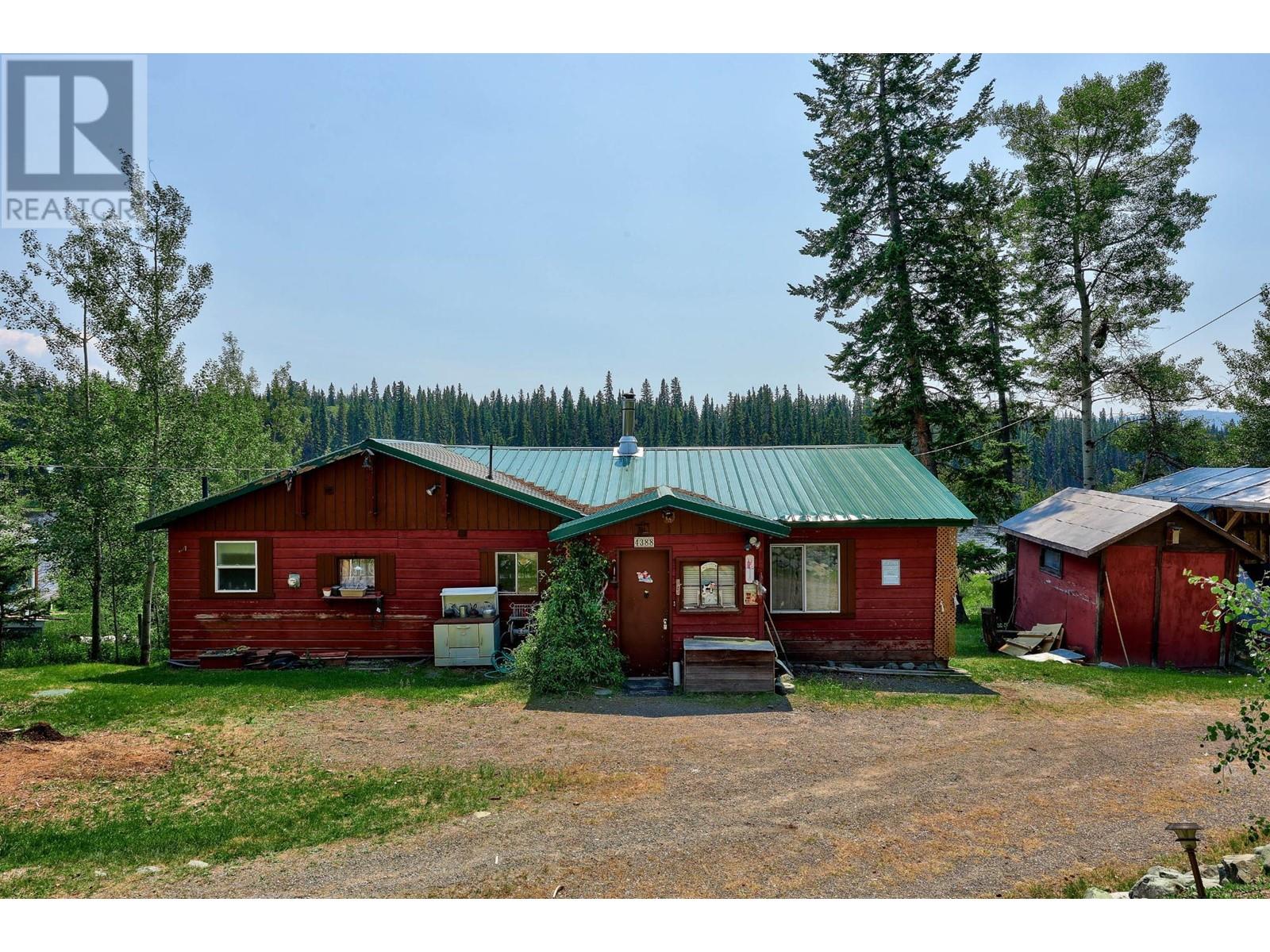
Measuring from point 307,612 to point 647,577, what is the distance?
6745mm

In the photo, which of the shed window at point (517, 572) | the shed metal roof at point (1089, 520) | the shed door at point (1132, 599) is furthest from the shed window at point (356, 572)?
the shed door at point (1132, 599)

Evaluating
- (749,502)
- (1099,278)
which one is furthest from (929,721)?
(1099,278)

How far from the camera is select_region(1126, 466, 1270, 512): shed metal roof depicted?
1620cm

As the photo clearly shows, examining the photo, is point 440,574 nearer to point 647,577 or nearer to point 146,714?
point 647,577

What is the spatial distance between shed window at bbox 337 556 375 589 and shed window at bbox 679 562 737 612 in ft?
20.1

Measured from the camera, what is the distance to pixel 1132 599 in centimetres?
1432

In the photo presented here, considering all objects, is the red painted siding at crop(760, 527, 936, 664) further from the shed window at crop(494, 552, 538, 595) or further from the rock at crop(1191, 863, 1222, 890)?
the rock at crop(1191, 863, 1222, 890)

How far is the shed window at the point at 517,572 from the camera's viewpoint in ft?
43.7

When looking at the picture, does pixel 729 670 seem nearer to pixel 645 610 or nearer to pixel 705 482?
pixel 645 610

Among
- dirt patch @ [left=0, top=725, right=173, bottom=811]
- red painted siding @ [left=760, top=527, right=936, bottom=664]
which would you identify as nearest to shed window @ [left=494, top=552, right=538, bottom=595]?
red painted siding @ [left=760, top=527, right=936, bottom=664]

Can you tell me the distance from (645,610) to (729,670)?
6.42 feet

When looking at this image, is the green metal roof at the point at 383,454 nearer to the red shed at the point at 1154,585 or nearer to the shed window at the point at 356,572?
the shed window at the point at 356,572

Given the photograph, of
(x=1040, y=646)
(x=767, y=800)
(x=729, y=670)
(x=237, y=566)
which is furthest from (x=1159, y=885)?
(x=237, y=566)

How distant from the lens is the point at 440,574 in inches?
525
